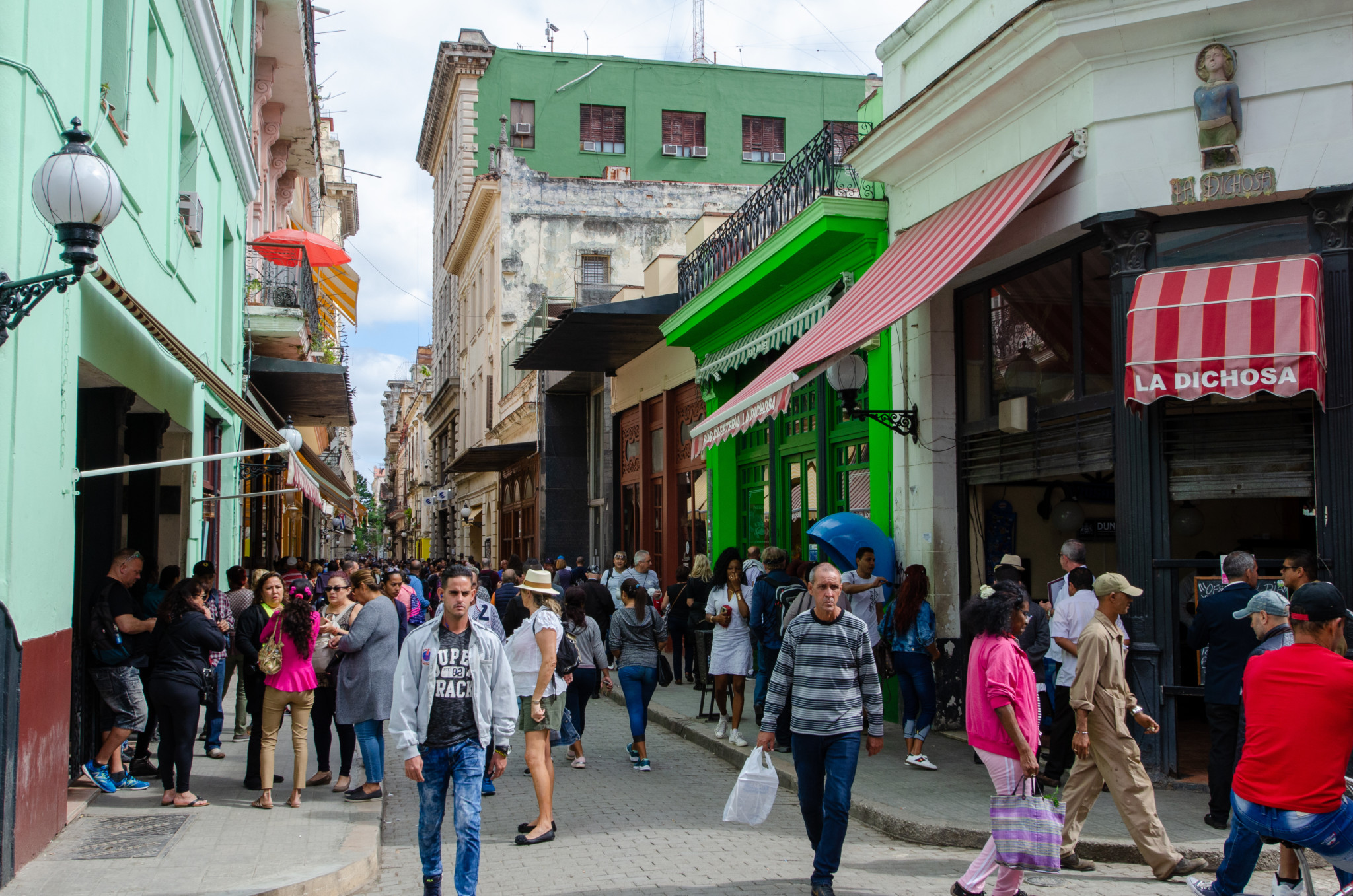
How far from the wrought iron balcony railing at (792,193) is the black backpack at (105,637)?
767cm

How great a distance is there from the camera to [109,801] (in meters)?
8.33

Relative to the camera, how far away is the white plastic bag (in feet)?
19.7

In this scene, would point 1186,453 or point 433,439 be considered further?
point 433,439

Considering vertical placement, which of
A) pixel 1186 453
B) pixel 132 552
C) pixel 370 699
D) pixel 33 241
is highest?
pixel 33 241

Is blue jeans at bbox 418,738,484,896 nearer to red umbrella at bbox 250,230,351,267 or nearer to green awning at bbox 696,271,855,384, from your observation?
green awning at bbox 696,271,855,384

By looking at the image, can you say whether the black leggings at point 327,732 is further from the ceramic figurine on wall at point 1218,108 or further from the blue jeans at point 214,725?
the ceramic figurine on wall at point 1218,108

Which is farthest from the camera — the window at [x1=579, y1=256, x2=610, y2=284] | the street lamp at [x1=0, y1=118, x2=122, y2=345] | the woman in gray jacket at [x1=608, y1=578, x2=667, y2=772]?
the window at [x1=579, y1=256, x2=610, y2=284]

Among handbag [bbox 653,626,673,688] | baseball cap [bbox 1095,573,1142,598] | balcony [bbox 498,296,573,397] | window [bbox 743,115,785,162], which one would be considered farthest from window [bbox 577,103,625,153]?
baseball cap [bbox 1095,573,1142,598]

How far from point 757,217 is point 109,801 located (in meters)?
9.65

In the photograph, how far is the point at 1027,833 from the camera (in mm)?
5590

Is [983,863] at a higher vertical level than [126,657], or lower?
lower

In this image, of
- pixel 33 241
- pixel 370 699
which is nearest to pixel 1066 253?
pixel 370 699

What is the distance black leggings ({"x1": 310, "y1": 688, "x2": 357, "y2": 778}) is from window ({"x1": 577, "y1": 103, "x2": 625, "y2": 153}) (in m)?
29.5

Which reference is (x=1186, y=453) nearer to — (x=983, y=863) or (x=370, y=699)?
(x=983, y=863)
